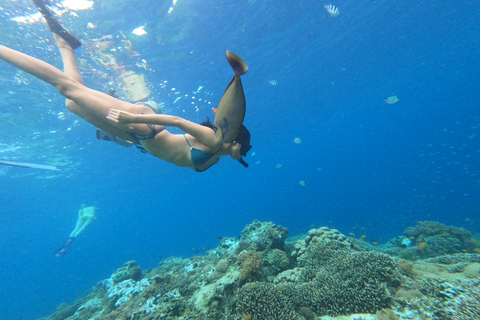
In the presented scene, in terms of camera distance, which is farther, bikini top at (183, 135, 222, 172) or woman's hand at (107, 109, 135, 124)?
bikini top at (183, 135, 222, 172)

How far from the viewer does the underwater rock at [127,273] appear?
38.4 feet

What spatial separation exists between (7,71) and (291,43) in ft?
67.0

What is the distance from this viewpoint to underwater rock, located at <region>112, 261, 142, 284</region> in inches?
461

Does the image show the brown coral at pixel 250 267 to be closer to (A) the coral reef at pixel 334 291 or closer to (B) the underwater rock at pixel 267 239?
(A) the coral reef at pixel 334 291

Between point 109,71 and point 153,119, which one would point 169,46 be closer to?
point 109,71

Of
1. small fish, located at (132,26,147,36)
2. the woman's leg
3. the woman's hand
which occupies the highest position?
small fish, located at (132,26,147,36)

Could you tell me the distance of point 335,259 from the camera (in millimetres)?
5266

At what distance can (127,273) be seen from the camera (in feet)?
39.3

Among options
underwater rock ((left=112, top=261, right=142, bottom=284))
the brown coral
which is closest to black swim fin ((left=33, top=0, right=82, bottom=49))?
the brown coral

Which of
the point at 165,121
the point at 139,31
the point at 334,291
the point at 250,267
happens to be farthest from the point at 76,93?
the point at 139,31

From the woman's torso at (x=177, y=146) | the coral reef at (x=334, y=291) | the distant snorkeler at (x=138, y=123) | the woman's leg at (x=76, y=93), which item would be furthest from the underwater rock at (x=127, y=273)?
the woman's leg at (x=76, y=93)

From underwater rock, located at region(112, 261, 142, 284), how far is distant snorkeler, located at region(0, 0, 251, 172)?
38.1ft

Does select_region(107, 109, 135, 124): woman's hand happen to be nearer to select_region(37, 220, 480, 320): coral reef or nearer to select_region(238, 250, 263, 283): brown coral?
select_region(37, 220, 480, 320): coral reef

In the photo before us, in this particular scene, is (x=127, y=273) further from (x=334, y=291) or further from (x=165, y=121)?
(x=165, y=121)
